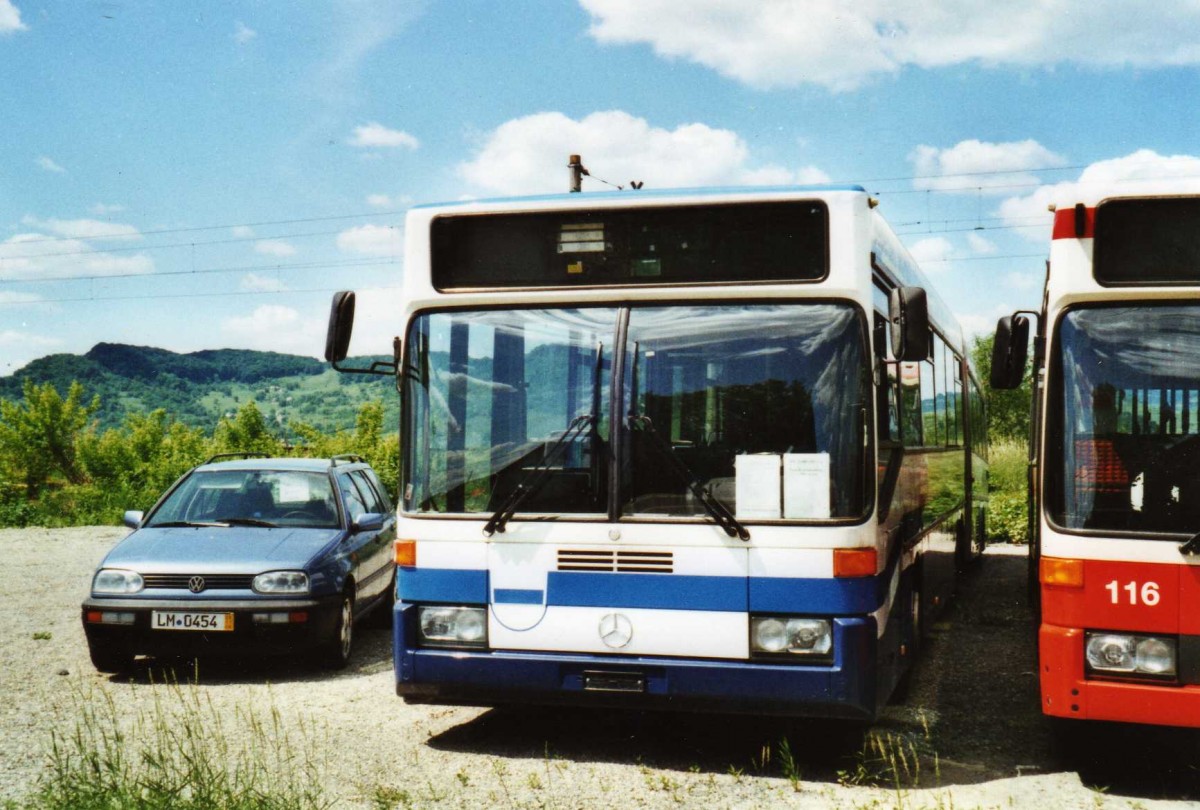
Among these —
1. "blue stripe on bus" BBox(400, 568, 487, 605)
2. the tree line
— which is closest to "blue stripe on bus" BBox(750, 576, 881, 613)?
"blue stripe on bus" BBox(400, 568, 487, 605)

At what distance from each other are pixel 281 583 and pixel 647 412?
412cm

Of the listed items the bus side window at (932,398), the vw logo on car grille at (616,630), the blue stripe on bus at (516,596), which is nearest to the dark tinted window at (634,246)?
the blue stripe on bus at (516,596)

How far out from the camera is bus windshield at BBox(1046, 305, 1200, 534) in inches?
223

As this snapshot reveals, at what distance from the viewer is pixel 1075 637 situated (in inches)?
227

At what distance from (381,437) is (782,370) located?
2427 cm

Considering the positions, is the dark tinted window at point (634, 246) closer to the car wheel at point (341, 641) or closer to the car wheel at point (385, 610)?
the car wheel at point (341, 641)

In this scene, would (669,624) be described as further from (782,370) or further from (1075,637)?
(1075,637)

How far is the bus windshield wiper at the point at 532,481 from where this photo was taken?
20.8 ft

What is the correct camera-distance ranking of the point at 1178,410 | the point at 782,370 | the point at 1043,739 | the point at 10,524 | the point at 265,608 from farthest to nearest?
the point at 10,524
the point at 265,608
the point at 1043,739
the point at 782,370
the point at 1178,410

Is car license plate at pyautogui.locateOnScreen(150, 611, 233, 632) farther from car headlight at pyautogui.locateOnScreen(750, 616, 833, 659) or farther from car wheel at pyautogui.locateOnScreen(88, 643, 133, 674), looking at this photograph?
car headlight at pyautogui.locateOnScreen(750, 616, 833, 659)

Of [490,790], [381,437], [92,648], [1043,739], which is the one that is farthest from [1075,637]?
[381,437]

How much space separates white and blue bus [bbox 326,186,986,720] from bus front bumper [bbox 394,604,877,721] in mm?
13

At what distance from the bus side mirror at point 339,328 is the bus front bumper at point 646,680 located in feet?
4.79

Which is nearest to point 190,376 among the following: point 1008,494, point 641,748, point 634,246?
point 1008,494
